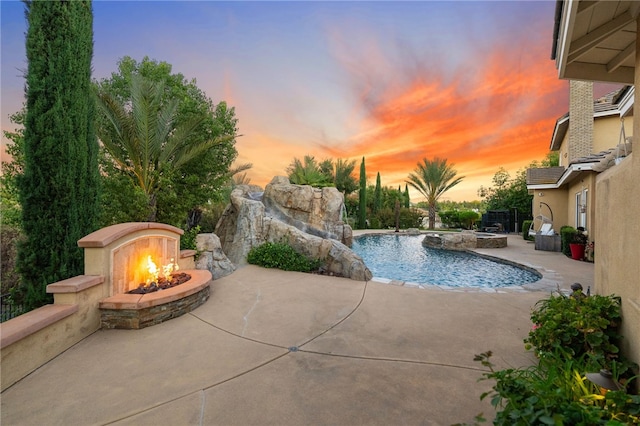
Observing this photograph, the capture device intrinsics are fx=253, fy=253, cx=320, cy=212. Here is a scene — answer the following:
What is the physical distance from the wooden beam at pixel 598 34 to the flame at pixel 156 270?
21.2 feet

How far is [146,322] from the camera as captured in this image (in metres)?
3.75

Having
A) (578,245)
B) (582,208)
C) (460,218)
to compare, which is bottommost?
(578,245)

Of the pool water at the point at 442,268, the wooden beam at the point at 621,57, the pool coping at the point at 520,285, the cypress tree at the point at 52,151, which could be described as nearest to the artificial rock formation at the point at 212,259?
the cypress tree at the point at 52,151

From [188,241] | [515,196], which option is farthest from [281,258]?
[515,196]

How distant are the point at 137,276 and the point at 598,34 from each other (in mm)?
6685

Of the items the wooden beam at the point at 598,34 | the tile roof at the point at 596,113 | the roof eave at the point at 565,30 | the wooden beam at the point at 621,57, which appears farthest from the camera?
the tile roof at the point at 596,113

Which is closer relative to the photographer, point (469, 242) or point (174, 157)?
Answer: point (174, 157)

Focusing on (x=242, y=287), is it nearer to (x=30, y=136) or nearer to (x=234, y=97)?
(x=30, y=136)

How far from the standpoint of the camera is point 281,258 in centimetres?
728

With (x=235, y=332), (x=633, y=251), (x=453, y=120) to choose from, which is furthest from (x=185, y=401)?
(x=453, y=120)

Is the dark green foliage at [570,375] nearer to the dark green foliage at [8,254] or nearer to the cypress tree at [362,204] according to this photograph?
the dark green foliage at [8,254]

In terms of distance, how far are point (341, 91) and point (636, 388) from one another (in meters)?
13.1

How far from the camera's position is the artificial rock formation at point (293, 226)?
275 inches

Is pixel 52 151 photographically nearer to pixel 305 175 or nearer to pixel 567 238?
pixel 305 175
